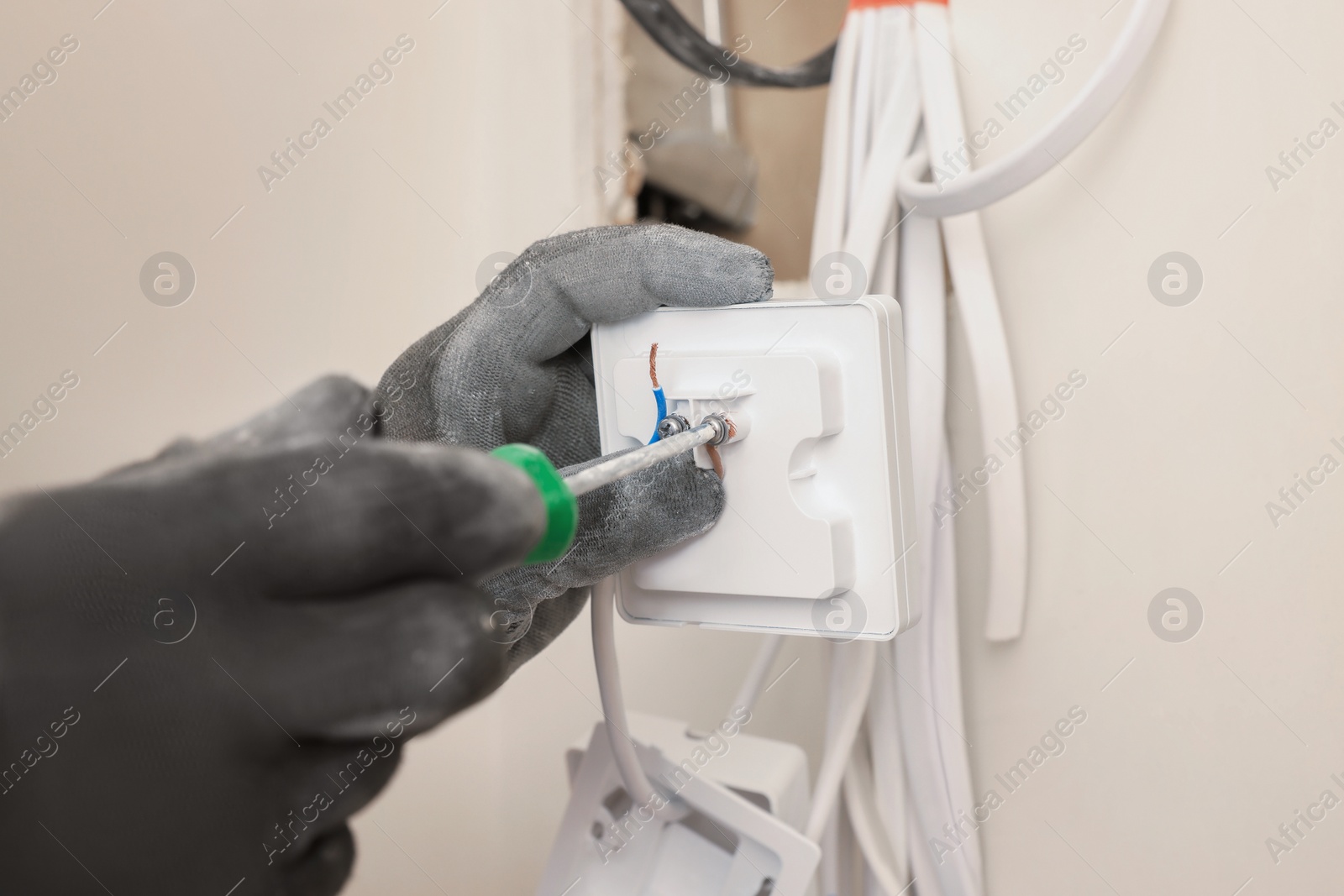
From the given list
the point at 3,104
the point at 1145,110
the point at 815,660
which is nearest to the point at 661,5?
the point at 1145,110

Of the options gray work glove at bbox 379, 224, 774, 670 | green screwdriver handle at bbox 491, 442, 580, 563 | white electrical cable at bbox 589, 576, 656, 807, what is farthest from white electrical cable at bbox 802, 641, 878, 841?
green screwdriver handle at bbox 491, 442, 580, 563

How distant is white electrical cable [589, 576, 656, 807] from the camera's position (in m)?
0.66

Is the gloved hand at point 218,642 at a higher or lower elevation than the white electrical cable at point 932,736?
higher

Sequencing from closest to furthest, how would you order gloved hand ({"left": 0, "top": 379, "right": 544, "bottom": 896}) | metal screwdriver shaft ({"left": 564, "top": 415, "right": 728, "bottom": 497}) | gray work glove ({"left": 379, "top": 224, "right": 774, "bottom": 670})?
gloved hand ({"left": 0, "top": 379, "right": 544, "bottom": 896}), metal screwdriver shaft ({"left": 564, "top": 415, "right": 728, "bottom": 497}), gray work glove ({"left": 379, "top": 224, "right": 774, "bottom": 670})

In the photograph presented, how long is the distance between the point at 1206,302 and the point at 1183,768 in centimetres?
39

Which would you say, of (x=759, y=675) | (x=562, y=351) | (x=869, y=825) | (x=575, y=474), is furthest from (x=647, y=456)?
(x=869, y=825)

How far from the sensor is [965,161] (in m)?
0.76

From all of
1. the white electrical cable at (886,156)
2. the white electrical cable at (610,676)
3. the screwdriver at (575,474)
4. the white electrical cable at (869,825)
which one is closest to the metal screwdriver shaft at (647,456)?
the screwdriver at (575,474)

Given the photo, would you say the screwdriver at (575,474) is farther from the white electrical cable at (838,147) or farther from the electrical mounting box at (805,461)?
the white electrical cable at (838,147)

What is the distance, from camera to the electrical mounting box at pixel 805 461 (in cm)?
56

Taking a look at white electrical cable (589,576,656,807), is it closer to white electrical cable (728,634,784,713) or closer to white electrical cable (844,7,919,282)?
white electrical cable (728,634,784,713)

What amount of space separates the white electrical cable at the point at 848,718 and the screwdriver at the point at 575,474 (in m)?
0.33

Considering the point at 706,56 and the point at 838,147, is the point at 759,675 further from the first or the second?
the point at 706,56

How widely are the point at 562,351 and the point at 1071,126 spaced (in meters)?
0.42
